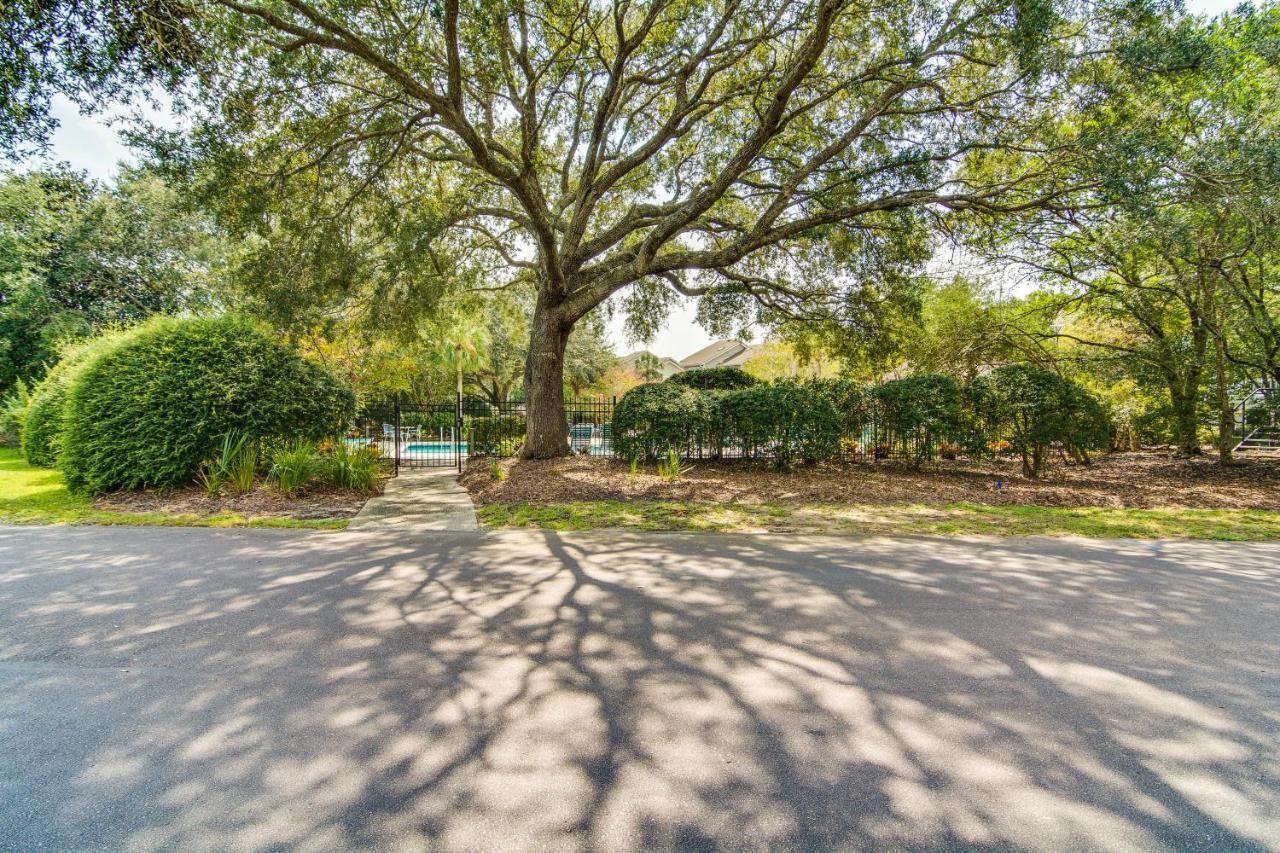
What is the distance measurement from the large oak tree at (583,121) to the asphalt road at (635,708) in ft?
22.6

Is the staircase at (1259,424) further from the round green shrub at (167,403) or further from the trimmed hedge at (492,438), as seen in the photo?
the round green shrub at (167,403)

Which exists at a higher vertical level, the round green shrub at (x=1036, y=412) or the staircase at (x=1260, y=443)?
the round green shrub at (x=1036, y=412)

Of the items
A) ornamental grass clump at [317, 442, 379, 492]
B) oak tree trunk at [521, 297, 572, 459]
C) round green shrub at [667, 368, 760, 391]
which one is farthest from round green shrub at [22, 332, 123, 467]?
round green shrub at [667, 368, 760, 391]

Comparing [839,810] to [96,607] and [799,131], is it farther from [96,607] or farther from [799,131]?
[799,131]

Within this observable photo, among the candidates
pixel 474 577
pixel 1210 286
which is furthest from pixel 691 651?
pixel 1210 286

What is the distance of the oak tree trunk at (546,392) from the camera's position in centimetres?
1288

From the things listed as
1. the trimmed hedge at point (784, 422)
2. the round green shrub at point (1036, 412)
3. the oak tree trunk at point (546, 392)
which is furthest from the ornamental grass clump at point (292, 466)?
the round green shrub at point (1036, 412)

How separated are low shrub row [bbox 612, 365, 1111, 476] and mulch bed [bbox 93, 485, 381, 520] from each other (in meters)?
5.38

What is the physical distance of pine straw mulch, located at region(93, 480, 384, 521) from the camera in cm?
775

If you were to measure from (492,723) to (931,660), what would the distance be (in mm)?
2680

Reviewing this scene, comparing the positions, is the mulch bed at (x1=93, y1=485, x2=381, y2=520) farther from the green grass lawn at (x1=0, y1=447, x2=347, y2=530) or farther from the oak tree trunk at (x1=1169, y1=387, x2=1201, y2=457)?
the oak tree trunk at (x1=1169, y1=387, x2=1201, y2=457)

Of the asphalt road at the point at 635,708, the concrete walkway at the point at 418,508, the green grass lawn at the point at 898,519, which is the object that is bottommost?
the asphalt road at the point at 635,708

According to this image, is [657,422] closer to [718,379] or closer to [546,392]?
[546,392]

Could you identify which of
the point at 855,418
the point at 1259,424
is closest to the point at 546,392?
the point at 855,418
